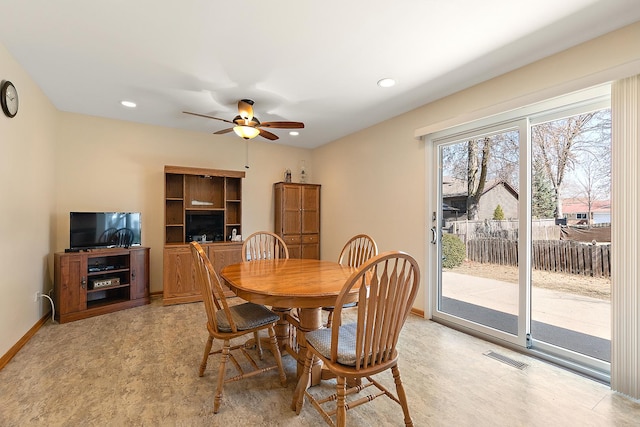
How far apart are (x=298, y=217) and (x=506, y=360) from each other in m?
3.57

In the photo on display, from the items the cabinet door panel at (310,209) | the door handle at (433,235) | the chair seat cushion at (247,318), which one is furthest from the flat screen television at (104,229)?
the door handle at (433,235)

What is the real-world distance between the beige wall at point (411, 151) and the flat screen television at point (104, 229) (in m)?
3.02

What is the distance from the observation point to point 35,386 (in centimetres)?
202

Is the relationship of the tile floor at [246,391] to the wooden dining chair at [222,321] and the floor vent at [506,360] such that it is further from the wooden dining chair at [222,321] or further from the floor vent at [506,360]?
the wooden dining chair at [222,321]

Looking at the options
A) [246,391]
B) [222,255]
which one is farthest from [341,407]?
[222,255]

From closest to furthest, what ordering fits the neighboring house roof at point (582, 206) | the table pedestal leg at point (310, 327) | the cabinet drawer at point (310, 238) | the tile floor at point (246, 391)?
the tile floor at point (246, 391), the table pedestal leg at point (310, 327), the neighboring house roof at point (582, 206), the cabinet drawer at point (310, 238)

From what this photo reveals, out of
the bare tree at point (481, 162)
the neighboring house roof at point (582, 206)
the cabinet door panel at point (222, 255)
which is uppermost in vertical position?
the bare tree at point (481, 162)

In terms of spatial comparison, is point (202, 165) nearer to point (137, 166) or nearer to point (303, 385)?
point (137, 166)

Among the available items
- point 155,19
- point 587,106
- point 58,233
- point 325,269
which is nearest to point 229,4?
point 155,19

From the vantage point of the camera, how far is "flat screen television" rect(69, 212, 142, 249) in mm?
3452

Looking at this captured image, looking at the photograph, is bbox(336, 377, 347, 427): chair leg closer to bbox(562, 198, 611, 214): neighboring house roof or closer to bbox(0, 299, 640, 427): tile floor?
bbox(0, 299, 640, 427): tile floor

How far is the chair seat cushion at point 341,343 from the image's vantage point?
147 centimetres

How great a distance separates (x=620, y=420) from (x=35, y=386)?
3832 millimetres

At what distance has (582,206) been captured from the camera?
2.35m
